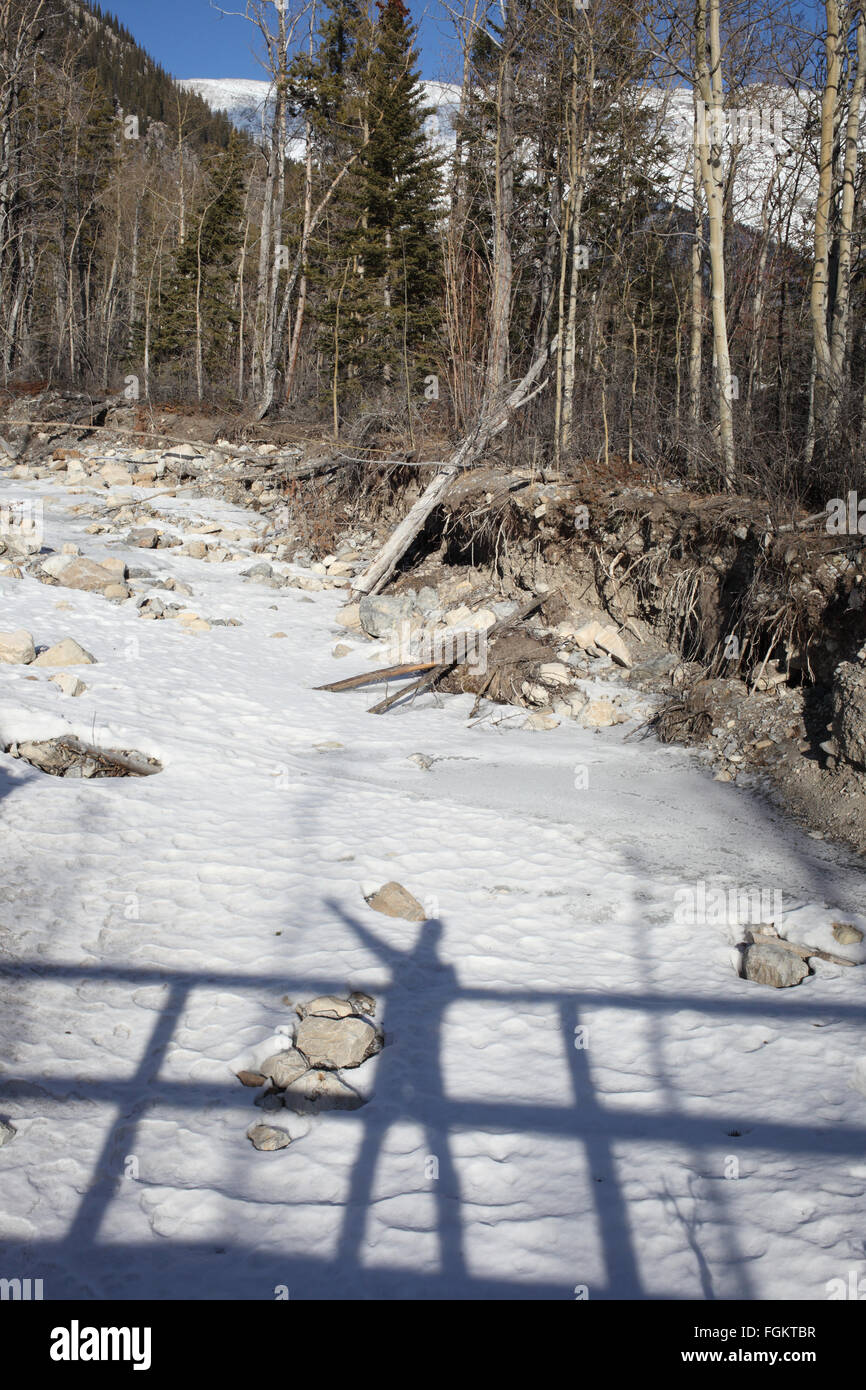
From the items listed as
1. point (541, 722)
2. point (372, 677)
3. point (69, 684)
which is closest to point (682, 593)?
point (541, 722)

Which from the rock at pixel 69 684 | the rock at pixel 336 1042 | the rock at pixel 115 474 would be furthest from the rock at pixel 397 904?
the rock at pixel 115 474

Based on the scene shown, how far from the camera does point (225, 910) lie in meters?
4.59

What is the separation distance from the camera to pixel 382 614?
10.5 m

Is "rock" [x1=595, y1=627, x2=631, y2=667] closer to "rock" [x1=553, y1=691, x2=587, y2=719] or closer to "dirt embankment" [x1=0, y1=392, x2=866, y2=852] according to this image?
"dirt embankment" [x1=0, y1=392, x2=866, y2=852]

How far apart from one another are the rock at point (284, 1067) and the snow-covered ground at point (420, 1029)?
10cm

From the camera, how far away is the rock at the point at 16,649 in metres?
7.29

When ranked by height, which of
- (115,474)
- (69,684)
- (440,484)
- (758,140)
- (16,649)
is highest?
(758,140)

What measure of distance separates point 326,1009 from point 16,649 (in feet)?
16.8

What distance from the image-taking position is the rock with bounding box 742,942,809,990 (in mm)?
4023

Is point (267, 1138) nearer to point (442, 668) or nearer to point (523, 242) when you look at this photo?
point (442, 668)

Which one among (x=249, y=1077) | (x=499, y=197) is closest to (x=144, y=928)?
(x=249, y=1077)

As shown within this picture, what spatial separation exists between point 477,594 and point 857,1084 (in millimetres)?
8083

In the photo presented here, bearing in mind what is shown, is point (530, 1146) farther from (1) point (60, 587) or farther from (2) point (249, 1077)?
(1) point (60, 587)

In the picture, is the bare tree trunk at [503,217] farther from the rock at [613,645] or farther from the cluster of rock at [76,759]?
the cluster of rock at [76,759]
